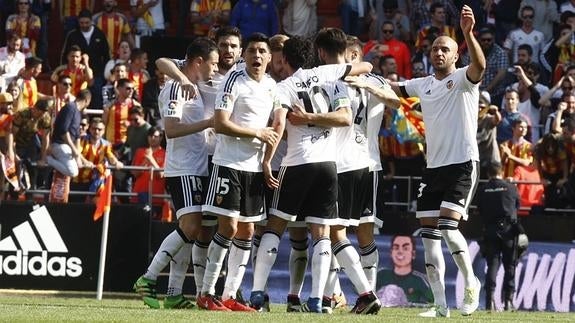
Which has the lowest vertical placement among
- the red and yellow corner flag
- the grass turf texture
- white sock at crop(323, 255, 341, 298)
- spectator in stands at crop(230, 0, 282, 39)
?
the grass turf texture

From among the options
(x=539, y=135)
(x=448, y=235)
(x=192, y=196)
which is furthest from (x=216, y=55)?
(x=539, y=135)

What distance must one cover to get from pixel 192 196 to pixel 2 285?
6293 millimetres

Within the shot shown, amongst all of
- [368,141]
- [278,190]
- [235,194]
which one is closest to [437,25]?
[368,141]

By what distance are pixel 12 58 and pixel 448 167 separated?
39.5 feet

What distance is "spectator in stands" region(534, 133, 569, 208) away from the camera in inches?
890

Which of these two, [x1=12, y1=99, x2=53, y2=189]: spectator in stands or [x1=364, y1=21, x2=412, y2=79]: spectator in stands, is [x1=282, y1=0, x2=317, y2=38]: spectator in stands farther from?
[x1=12, y1=99, x2=53, y2=189]: spectator in stands

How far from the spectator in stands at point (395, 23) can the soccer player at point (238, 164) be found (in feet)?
42.6

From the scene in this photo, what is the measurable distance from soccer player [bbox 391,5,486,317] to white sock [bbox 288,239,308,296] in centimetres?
133

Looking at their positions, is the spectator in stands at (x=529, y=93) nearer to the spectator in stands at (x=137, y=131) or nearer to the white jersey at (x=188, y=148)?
the spectator in stands at (x=137, y=131)

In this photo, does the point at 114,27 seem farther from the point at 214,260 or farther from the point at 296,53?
the point at 214,260

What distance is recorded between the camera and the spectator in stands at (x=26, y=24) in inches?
1070

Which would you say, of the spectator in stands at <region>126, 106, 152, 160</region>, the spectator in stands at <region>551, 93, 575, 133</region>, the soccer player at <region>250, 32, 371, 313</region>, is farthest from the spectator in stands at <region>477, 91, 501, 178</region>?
the soccer player at <region>250, 32, 371, 313</region>

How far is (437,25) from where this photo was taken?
2717cm

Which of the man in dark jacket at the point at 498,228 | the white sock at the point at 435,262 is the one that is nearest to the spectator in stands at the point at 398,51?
the man in dark jacket at the point at 498,228
